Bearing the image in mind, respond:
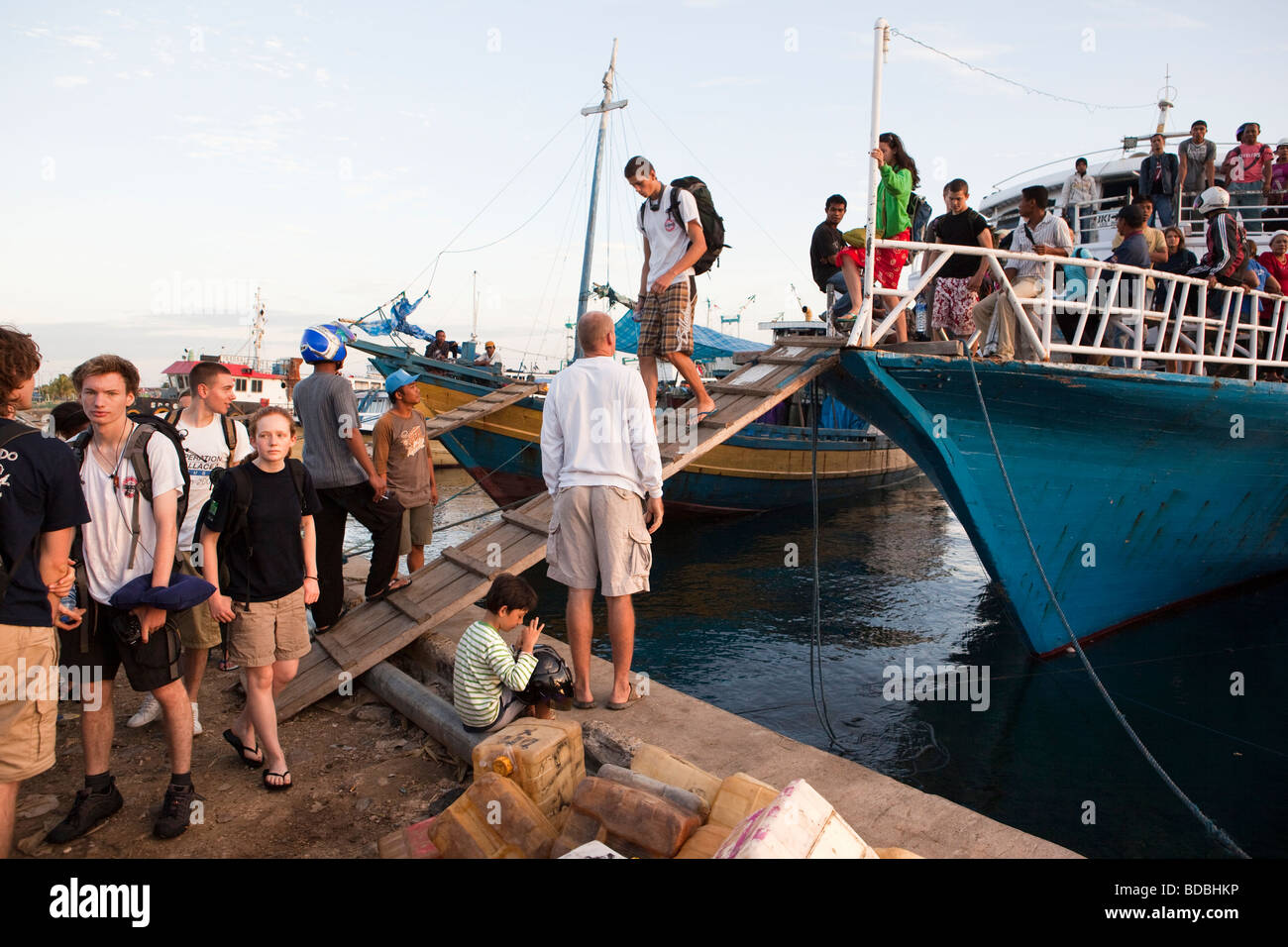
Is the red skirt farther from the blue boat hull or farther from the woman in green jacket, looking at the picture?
the blue boat hull

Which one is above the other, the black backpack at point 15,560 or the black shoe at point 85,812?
the black backpack at point 15,560

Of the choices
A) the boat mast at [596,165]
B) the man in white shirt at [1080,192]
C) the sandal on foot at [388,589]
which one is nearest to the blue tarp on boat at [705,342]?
the boat mast at [596,165]

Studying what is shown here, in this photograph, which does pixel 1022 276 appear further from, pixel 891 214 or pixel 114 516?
pixel 114 516

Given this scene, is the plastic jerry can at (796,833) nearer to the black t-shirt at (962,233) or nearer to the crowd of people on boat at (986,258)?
the crowd of people on boat at (986,258)

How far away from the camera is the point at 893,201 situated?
265 inches

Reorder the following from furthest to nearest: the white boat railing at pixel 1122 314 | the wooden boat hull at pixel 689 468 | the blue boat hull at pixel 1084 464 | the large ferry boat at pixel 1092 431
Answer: the wooden boat hull at pixel 689 468
the blue boat hull at pixel 1084 464
the large ferry boat at pixel 1092 431
the white boat railing at pixel 1122 314

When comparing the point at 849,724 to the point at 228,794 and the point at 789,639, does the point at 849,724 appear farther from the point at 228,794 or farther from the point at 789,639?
the point at 228,794

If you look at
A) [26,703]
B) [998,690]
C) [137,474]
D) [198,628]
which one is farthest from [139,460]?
[998,690]

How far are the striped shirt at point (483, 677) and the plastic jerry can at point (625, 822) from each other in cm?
108

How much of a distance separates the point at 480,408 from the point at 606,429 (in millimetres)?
8828

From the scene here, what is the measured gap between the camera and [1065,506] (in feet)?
24.9

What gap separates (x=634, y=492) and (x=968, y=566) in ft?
33.8

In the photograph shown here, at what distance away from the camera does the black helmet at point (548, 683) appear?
3.99 meters
